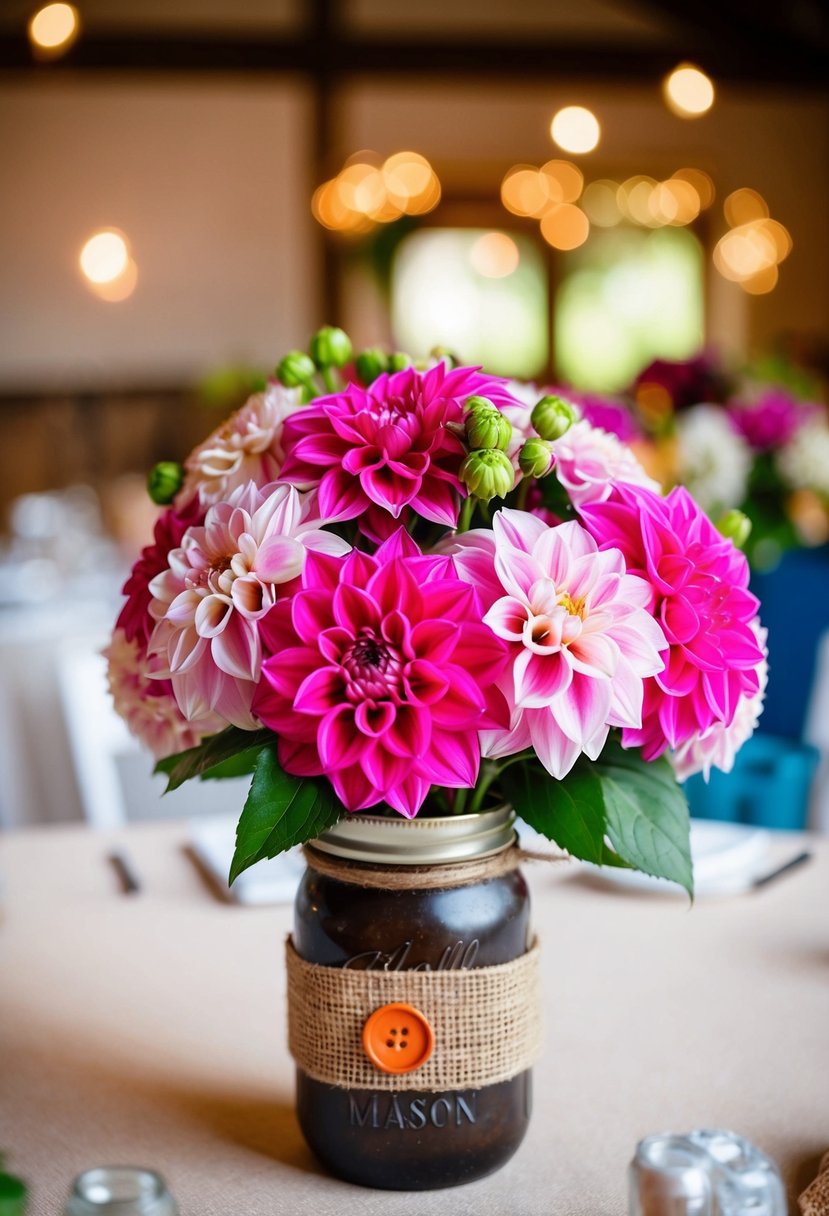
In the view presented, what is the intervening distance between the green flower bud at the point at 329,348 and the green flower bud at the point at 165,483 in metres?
0.12

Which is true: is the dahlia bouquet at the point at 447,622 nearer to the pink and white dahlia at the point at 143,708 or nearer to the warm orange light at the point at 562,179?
the pink and white dahlia at the point at 143,708

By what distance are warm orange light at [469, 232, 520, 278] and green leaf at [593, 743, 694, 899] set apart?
722 cm

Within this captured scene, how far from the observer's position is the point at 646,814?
750mm

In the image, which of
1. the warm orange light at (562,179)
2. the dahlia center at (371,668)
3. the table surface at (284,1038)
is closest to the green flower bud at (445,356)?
the dahlia center at (371,668)

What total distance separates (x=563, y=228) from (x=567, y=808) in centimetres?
733

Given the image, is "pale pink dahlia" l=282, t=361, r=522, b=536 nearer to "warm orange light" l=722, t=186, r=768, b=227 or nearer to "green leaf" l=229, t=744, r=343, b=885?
"green leaf" l=229, t=744, r=343, b=885

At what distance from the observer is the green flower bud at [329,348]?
874 mm

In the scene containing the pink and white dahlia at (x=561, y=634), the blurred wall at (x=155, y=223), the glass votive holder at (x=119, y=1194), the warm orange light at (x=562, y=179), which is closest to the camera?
the glass votive holder at (x=119, y=1194)

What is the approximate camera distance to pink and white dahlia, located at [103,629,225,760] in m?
0.82

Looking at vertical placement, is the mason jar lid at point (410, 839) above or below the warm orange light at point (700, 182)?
below

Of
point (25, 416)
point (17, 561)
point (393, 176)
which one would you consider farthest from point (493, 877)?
point (25, 416)

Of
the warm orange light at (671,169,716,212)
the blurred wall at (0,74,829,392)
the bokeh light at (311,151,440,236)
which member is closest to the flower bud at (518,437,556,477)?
the bokeh light at (311,151,440,236)

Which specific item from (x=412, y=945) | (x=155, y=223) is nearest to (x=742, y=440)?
(x=412, y=945)

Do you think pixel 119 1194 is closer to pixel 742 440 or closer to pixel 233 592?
pixel 233 592
